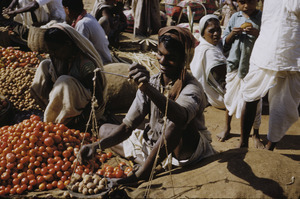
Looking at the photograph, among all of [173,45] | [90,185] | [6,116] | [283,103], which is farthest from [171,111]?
[6,116]

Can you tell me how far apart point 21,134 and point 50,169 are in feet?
2.02

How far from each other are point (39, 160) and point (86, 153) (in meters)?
0.55

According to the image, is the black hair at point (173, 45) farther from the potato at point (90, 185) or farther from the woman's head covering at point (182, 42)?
the potato at point (90, 185)

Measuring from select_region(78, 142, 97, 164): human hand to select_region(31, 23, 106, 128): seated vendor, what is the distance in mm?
1077

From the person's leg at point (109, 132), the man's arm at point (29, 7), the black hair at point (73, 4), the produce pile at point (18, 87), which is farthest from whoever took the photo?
the man's arm at point (29, 7)

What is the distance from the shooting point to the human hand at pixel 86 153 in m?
2.53

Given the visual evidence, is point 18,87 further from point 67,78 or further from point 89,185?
point 89,185

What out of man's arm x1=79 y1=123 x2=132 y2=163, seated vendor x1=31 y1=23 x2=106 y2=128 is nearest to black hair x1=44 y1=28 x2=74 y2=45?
seated vendor x1=31 y1=23 x2=106 y2=128

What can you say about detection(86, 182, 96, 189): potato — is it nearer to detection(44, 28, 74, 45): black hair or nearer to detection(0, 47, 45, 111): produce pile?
detection(44, 28, 74, 45): black hair

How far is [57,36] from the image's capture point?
3.41 metres

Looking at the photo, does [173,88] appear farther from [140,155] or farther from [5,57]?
[5,57]

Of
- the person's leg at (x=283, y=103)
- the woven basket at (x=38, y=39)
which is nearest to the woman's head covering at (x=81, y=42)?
the woven basket at (x=38, y=39)

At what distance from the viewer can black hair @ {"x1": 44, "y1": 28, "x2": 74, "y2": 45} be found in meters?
3.41

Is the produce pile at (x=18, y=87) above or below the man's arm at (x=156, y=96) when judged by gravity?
below
